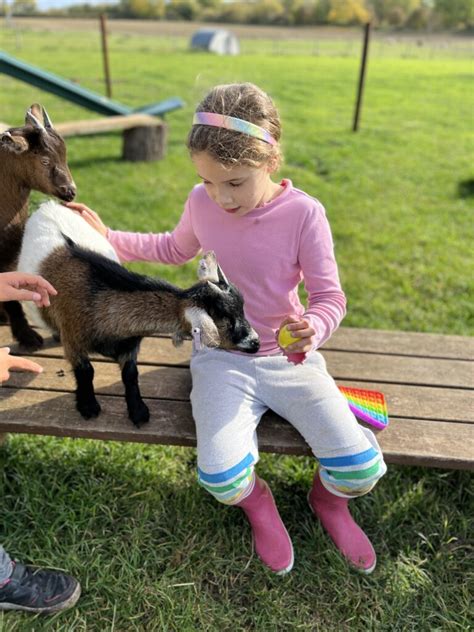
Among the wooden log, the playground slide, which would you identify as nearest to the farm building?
the playground slide

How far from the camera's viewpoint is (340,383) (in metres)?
2.92

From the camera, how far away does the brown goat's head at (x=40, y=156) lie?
7.70 feet

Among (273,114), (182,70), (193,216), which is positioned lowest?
(182,70)

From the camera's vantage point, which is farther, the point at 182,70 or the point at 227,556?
the point at 182,70

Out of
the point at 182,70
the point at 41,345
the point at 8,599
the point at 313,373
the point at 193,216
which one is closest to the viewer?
the point at 8,599

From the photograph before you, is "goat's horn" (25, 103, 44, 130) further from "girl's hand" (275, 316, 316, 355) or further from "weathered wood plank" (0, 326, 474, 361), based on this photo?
"girl's hand" (275, 316, 316, 355)

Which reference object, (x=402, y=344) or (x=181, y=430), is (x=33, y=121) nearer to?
(x=181, y=430)

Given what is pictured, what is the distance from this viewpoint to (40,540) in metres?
2.57

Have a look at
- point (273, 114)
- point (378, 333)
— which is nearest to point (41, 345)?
point (273, 114)

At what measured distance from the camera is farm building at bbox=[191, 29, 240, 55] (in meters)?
29.6

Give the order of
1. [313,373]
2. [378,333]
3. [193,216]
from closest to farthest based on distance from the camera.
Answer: [313,373] → [193,216] → [378,333]

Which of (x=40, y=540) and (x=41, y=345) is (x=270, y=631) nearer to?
(x=40, y=540)

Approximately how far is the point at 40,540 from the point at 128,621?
593mm

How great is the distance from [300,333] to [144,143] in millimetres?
6522
